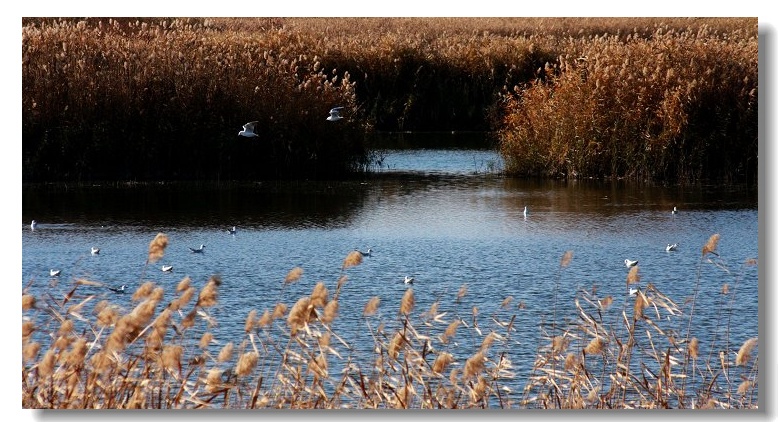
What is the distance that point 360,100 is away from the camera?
52.3ft

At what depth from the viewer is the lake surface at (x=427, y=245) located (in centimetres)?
824

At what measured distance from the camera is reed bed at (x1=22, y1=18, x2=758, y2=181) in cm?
1143

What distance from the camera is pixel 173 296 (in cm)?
845

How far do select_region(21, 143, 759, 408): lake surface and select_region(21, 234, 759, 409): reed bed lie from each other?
0.41 feet

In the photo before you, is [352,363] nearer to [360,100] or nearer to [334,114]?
[334,114]

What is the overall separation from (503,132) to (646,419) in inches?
402

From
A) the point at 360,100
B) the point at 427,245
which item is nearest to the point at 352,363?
the point at 427,245

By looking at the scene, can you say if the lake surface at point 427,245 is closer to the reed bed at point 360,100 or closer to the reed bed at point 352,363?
the reed bed at point 352,363

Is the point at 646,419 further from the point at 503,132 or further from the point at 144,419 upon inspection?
the point at 503,132

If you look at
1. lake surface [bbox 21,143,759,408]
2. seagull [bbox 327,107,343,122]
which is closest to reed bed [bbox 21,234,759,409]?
lake surface [bbox 21,143,759,408]

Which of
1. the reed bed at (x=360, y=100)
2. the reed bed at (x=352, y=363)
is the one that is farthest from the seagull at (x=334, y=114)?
the reed bed at (x=352, y=363)

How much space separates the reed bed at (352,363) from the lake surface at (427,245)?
4.9 inches

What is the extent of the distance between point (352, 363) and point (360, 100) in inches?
376
